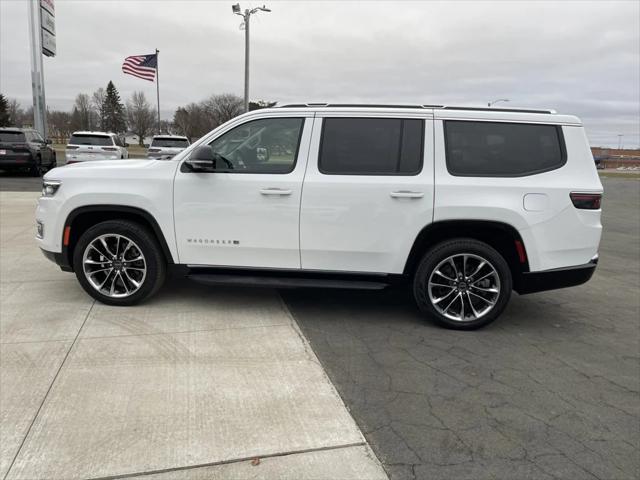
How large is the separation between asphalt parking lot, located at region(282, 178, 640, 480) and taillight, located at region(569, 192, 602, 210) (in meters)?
1.20

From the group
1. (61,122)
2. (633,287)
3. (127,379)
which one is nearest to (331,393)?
(127,379)

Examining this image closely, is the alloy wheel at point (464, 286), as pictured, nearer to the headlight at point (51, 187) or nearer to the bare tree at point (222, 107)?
the headlight at point (51, 187)

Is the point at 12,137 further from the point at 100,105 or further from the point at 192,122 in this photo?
the point at 100,105

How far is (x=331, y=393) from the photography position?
3379 millimetres

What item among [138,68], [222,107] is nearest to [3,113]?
[222,107]

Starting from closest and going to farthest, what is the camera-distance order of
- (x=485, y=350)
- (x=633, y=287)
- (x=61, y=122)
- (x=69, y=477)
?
(x=69, y=477) < (x=485, y=350) < (x=633, y=287) < (x=61, y=122)

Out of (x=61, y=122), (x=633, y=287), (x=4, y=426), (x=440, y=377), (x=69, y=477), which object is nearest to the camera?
(x=69, y=477)

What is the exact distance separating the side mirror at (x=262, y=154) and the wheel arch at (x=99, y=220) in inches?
44.4

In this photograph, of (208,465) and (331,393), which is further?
(331,393)

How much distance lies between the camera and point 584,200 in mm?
4348

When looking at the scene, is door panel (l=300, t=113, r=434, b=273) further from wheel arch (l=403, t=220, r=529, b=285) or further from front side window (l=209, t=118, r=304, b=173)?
front side window (l=209, t=118, r=304, b=173)

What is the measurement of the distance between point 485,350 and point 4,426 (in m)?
3.45

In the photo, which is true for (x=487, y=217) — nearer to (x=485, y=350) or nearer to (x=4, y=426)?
(x=485, y=350)

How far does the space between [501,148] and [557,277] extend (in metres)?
1.25
